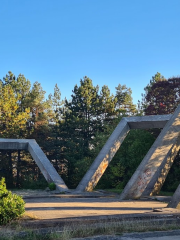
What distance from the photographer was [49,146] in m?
27.3

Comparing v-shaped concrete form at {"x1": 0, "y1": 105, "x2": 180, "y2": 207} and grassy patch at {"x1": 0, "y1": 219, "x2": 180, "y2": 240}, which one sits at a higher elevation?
v-shaped concrete form at {"x1": 0, "y1": 105, "x2": 180, "y2": 207}

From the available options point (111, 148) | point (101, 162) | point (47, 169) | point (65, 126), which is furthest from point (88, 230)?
point (65, 126)

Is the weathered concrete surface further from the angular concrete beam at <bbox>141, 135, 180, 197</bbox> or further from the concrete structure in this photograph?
the concrete structure

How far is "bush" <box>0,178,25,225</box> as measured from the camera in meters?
6.29

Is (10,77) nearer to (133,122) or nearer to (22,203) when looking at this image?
(133,122)

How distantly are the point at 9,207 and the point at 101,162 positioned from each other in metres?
10.9

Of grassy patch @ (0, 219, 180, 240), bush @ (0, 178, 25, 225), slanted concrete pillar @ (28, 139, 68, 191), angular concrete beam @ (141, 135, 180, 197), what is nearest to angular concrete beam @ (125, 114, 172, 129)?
Result: angular concrete beam @ (141, 135, 180, 197)

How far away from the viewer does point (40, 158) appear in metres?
19.7

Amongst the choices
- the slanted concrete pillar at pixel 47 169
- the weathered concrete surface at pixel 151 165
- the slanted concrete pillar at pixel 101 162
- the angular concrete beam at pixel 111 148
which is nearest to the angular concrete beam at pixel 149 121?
the angular concrete beam at pixel 111 148

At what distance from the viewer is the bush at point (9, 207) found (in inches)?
247

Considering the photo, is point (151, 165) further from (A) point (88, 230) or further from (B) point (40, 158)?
(B) point (40, 158)

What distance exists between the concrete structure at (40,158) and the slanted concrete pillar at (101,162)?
4.57ft

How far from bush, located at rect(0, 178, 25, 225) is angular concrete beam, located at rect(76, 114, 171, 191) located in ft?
31.7

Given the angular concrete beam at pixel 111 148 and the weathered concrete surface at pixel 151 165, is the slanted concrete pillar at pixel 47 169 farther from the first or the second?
the weathered concrete surface at pixel 151 165
